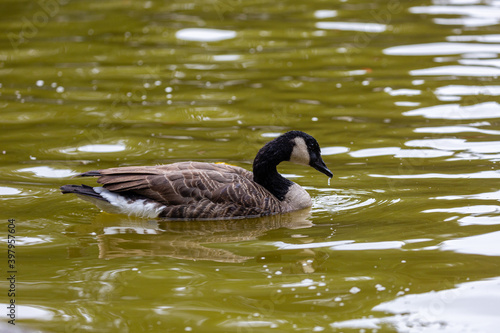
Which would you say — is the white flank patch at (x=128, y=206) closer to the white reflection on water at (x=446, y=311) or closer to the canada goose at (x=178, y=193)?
the canada goose at (x=178, y=193)

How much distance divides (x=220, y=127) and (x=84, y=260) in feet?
17.8

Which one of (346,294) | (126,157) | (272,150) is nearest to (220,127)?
(126,157)

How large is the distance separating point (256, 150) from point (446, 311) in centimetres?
567

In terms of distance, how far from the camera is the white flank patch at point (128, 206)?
933 cm

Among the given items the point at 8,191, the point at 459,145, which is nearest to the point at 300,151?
the point at 459,145

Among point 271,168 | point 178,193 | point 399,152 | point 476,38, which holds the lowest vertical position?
point 399,152

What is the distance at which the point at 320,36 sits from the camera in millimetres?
18984

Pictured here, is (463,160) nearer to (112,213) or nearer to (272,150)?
(272,150)

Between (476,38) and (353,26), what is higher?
(353,26)

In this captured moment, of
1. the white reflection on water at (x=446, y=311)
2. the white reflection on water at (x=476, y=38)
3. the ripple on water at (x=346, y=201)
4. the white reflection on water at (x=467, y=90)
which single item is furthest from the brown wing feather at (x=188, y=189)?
the white reflection on water at (x=476, y=38)

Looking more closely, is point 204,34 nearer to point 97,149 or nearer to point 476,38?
point 476,38

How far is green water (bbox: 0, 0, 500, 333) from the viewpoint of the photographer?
7090 mm

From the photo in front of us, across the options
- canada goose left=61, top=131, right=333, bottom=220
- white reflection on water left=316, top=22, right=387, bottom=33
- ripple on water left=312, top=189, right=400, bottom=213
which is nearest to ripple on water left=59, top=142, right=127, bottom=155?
canada goose left=61, top=131, right=333, bottom=220

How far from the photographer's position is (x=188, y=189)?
370 inches
